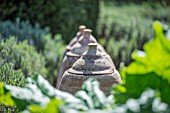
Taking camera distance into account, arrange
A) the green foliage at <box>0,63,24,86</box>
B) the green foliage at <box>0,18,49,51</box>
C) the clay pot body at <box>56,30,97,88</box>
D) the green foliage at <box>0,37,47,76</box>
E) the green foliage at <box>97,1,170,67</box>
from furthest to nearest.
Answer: the green foliage at <box>97,1,170,67</box> → the green foliage at <box>0,18,49,51</box> → the green foliage at <box>0,37,47,76</box> → the clay pot body at <box>56,30,97,88</box> → the green foliage at <box>0,63,24,86</box>

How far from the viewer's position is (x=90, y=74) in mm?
4148

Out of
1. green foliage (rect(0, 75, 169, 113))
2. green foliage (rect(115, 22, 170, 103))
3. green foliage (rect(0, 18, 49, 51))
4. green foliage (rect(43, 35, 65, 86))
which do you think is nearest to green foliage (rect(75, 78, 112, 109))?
green foliage (rect(0, 75, 169, 113))

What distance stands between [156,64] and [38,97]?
523 mm

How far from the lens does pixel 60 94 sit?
210 centimetres

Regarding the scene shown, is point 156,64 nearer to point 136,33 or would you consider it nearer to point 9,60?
point 9,60

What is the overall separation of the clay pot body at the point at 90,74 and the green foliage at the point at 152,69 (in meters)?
2.04

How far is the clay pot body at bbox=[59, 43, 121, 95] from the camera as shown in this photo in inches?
162

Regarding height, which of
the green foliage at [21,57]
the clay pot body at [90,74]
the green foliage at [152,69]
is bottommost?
the green foliage at [21,57]

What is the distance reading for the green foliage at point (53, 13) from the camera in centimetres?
900

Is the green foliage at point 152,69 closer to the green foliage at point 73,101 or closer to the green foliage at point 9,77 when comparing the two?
the green foliage at point 73,101

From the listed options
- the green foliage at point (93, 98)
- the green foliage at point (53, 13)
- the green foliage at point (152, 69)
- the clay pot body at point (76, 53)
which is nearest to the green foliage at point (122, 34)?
the green foliage at point (53, 13)

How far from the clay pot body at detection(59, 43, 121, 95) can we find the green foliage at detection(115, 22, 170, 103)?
6.68ft

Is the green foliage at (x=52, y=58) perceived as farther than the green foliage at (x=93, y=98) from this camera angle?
Yes

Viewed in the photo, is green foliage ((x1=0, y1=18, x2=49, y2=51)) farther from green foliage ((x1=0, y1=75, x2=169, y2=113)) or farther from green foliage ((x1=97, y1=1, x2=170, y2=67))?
green foliage ((x1=0, y1=75, x2=169, y2=113))
